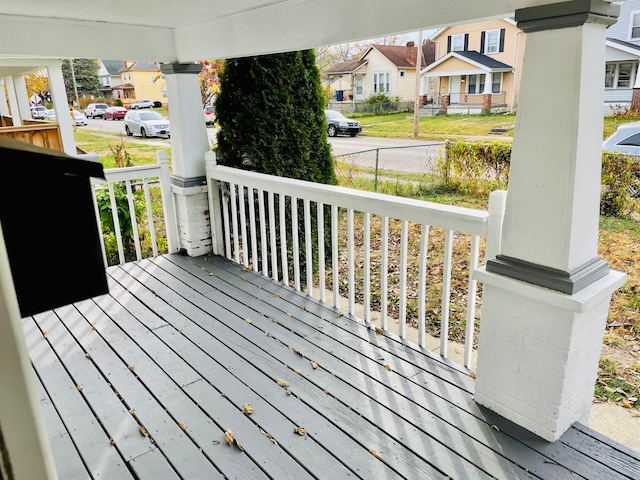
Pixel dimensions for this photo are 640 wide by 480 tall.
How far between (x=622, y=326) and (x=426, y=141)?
4.16 m

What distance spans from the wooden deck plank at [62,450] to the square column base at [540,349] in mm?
1937

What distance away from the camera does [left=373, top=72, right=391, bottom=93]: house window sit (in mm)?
10867

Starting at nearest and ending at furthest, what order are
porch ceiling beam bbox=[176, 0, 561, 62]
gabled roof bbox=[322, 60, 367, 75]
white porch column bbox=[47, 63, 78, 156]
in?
1. porch ceiling beam bbox=[176, 0, 561, 62]
2. white porch column bbox=[47, 63, 78, 156]
3. gabled roof bbox=[322, 60, 367, 75]

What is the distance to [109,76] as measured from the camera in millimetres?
42000

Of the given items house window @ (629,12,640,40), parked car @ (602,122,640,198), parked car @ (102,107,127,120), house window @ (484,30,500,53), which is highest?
house window @ (484,30,500,53)

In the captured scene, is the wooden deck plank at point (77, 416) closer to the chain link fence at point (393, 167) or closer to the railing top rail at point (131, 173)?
the railing top rail at point (131, 173)

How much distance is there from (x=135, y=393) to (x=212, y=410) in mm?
497

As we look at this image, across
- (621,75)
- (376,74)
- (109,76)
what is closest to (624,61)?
(621,75)

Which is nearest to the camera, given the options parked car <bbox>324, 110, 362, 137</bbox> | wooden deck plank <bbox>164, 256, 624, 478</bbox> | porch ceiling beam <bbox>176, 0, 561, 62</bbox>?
wooden deck plank <bbox>164, 256, 624, 478</bbox>

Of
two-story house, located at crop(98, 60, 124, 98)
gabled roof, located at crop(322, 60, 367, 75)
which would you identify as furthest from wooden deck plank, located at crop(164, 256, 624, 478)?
two-story house, located at crop(98, 60, 124, 98)

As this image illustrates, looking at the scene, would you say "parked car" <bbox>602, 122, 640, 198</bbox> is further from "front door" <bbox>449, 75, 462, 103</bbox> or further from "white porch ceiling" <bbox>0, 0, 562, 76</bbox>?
"white porch ceiling" <bbox>0, 0, 562, 76</bbox>

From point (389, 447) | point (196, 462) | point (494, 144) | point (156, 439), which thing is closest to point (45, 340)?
point (156, 439)

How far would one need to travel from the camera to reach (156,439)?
2242mm

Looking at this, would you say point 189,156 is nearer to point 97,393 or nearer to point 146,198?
point 146,198
